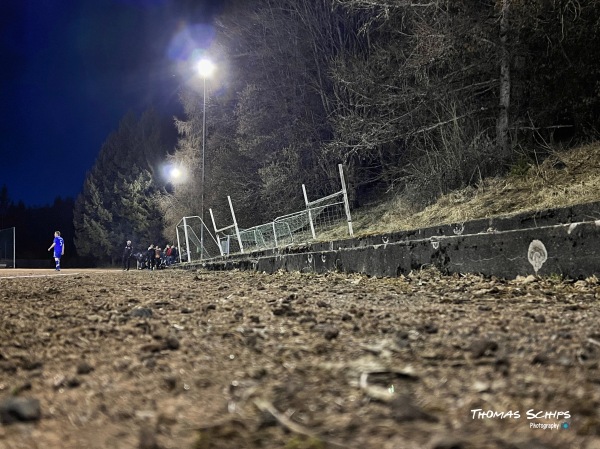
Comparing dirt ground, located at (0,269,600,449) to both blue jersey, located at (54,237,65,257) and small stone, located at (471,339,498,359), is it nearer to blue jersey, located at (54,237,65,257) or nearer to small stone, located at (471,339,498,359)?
small stone, located at (471,339,498,359)

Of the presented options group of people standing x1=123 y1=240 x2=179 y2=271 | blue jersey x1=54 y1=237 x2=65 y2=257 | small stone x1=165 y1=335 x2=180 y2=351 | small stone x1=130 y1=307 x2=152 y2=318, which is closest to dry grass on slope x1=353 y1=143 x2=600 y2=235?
small stone x1=130 y1=307 x2=152 y2=318

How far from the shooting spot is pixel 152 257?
25.8 meters

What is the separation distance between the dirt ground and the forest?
6.12m

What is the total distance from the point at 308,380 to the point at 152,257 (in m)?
25.6

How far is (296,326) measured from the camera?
2541 mm

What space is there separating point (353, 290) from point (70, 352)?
3.15 meters

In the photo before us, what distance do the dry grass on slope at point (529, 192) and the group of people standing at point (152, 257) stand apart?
19.1m

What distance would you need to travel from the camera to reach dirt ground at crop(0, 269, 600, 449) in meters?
1.17

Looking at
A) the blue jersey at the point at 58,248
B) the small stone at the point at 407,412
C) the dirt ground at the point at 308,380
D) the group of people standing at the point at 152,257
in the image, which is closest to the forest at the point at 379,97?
the group of people standing at the point at 152,257

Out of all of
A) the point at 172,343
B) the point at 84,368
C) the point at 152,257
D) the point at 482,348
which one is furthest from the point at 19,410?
the point at 152,257

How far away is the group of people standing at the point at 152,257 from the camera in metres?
24.3

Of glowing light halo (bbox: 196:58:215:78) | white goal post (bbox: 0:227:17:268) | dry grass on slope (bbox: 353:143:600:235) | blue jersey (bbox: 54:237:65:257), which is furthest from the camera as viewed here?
white goal post (bbox: 0:227:17:268)

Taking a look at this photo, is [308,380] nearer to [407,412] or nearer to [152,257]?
[407,412]

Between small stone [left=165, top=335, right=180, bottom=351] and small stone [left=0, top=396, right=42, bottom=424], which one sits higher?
small stone [left=165, top=335, right=180, bottom=351]
